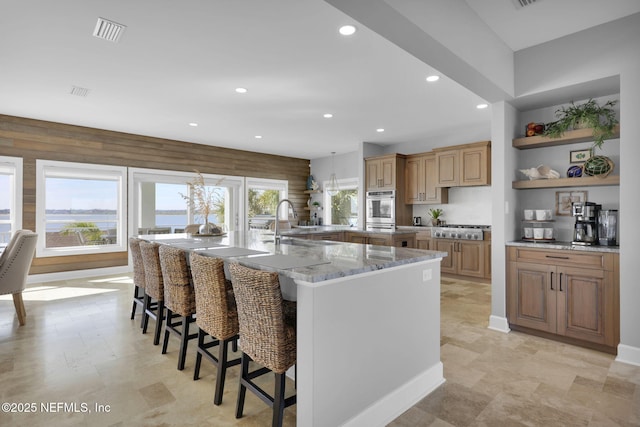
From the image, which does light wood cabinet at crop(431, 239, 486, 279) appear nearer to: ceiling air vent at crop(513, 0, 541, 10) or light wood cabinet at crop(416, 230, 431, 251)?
light wood cabinet at crop(416, 230, 431, 251)

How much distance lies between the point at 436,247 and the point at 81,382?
5.41 m

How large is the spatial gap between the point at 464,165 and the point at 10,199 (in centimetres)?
750

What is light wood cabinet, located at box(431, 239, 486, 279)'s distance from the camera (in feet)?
18.1

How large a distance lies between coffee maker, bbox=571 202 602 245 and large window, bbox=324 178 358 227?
5502 millimetres

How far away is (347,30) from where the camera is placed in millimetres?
2766

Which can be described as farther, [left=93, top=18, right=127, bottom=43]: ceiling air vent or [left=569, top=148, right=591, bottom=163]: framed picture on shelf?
[left=569, top=148, right=591, bottom=163]: framed picture on shelf

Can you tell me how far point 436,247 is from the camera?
20.2 ft

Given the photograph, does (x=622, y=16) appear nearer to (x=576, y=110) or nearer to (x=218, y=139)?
(x=576, y=110)

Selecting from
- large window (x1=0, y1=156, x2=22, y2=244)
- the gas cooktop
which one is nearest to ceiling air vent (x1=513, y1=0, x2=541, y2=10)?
the gas cooktop

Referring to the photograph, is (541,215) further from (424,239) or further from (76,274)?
(76,274)

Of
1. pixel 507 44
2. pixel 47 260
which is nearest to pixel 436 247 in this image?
pixel 507 44

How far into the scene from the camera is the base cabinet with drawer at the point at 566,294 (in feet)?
9.30

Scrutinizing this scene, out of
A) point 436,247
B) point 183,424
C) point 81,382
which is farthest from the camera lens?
point 436,247

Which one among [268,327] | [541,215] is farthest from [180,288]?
[541,215]
